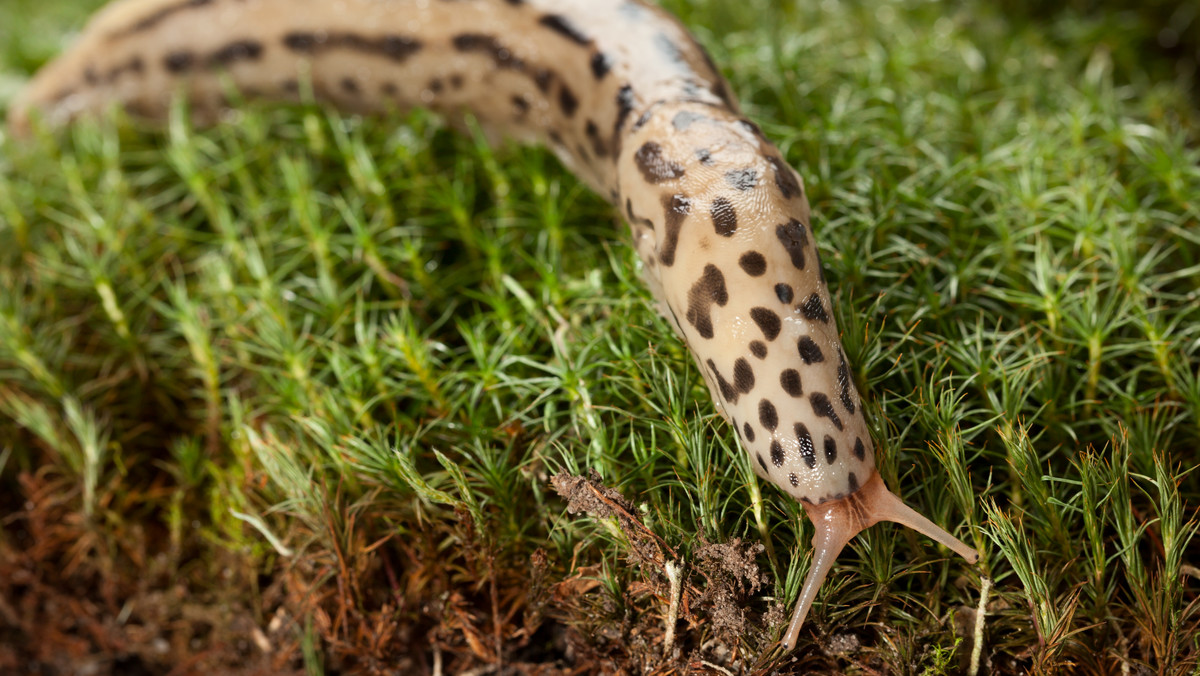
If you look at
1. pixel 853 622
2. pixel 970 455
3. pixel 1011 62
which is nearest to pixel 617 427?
pixel 853 622

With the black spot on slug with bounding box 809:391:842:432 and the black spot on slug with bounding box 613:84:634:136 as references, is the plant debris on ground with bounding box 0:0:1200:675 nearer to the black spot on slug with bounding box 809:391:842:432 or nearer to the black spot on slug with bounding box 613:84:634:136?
the black spot on slug with bounding box 809:391:842:432

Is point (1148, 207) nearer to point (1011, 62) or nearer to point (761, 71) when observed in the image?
point (1011, 62)

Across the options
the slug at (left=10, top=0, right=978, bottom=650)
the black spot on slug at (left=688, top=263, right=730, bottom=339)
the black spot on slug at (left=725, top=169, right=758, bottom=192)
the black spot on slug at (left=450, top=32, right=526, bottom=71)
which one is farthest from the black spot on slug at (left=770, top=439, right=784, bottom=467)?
the black spot on slug at (left=450, top=32, right=526, bottom=71)

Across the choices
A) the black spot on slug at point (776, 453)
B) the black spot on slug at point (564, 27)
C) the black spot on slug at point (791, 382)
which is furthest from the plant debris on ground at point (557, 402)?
the black spot on slug at point (564, 27)

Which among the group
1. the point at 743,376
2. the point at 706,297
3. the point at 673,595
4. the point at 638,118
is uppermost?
the point at 638,118

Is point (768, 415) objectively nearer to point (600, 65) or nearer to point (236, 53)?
point (600, 65)

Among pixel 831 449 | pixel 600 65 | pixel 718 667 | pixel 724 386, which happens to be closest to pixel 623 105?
pixel 600 65

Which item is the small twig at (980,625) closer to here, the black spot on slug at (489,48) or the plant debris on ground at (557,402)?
the plant debris on ground at (557,402)
